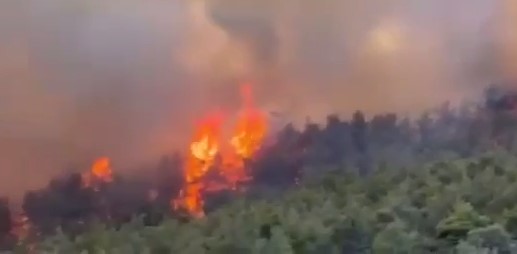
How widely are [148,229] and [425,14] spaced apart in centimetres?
130

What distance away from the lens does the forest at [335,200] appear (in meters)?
2.02

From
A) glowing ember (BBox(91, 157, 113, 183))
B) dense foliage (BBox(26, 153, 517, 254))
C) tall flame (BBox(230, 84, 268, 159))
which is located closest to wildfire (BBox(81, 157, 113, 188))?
glowing ember (BBox(91, 157, 113, 183))

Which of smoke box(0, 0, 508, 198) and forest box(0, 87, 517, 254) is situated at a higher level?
smoke box(0, 0, 508, 198)

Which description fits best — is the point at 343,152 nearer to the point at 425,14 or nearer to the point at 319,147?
the point at 319,147

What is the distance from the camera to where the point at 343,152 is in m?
2.81

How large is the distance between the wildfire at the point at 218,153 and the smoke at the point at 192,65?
0.04 metres

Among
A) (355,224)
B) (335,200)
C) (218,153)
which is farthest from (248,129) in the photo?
(355,224)

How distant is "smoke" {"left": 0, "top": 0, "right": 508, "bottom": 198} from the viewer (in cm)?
241

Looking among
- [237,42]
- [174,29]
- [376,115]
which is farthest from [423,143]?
[174,29]

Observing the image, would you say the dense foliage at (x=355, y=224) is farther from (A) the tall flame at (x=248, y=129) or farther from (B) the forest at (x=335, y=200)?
(A) the tall flame at (x=248, y=129)

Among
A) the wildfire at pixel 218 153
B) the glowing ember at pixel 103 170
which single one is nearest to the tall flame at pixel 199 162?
the wildfire at pixel 218 153

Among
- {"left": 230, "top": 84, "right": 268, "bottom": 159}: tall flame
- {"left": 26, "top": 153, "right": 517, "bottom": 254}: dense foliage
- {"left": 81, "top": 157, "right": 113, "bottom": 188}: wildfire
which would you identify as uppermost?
{"left": 230, "top": 84, "right": 268, "bottom": 159}: tall flame

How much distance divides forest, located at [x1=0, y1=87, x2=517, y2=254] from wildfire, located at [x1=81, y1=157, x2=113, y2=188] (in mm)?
20

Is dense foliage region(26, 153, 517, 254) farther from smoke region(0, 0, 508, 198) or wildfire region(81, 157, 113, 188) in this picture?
smoke region(0, 0, 508, 198)
